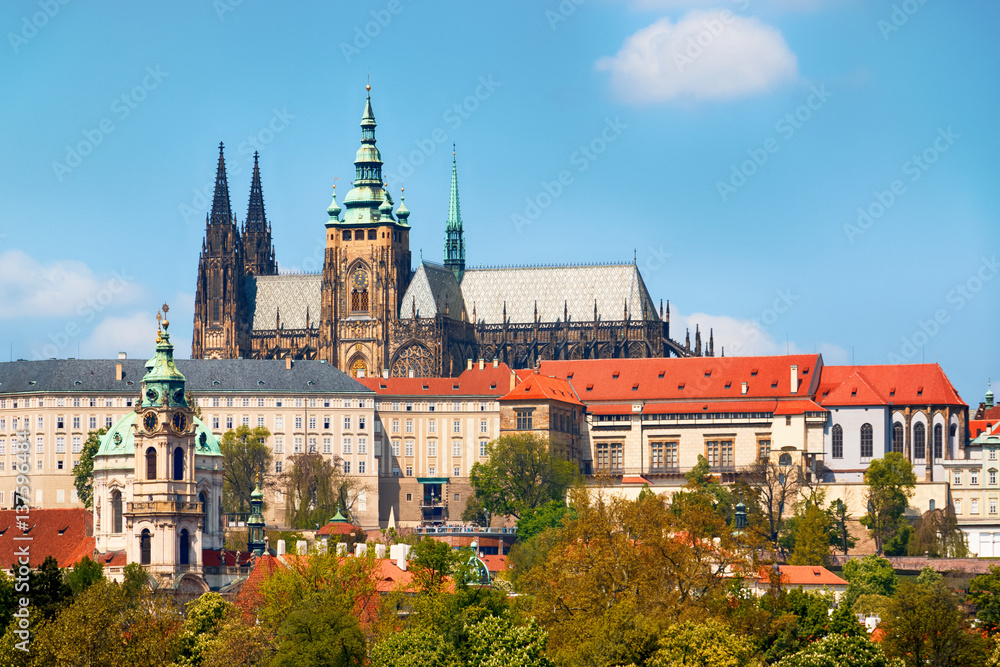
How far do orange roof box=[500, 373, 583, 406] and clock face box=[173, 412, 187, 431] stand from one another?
2145 inches

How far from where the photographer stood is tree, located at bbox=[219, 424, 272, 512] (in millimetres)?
169625

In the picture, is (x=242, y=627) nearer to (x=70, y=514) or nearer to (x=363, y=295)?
(x=70, y=514)

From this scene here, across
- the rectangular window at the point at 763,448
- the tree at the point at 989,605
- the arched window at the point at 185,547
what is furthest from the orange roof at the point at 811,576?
the arched window at the point at 185,547

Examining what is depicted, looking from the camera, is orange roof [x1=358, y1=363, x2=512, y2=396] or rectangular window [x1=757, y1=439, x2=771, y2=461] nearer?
rectangular window [x1=757, y1=439, x2=771, y2=461]

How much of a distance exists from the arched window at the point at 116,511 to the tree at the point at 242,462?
38.4 m

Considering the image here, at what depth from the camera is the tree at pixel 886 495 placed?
159 metres

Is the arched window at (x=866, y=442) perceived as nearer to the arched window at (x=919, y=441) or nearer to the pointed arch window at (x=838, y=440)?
the pointed arch window at (x=838, y=440)

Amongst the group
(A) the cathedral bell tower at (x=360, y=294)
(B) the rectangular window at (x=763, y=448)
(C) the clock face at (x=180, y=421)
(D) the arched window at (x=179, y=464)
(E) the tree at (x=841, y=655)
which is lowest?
(E) the tree at (x=841, y=655)

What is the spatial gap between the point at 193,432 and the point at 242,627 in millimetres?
32038

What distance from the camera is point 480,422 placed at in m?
185

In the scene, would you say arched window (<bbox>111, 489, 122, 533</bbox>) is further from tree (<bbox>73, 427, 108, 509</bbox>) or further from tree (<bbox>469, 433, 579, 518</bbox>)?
tree (<bbox>469, 433, 579, 518</bbox>)

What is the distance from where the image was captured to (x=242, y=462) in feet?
568

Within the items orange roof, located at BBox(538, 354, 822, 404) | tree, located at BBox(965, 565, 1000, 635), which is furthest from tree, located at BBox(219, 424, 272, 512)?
tree, located at BBox(965, 565, 1000, 635)

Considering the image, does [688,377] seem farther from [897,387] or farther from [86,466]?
[86,466]
